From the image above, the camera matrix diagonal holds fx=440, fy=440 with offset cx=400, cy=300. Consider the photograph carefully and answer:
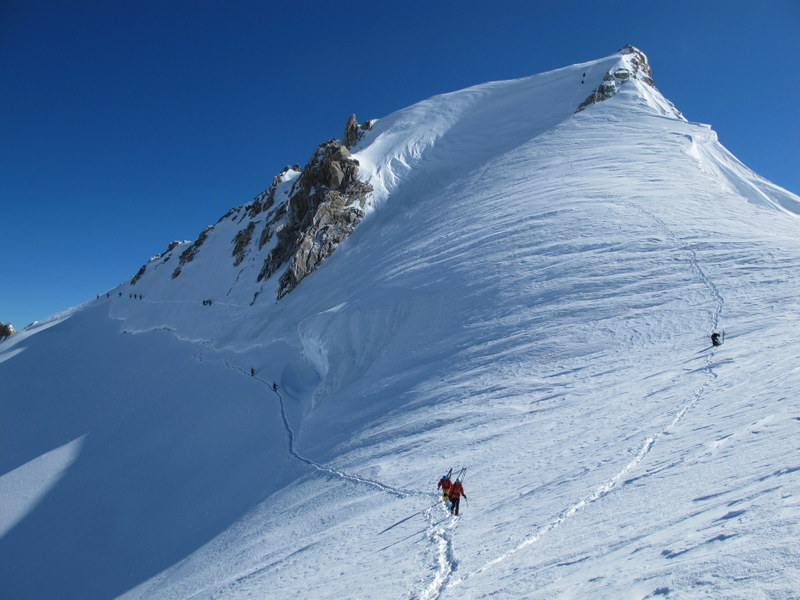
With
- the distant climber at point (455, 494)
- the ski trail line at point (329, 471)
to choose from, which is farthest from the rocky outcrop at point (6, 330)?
the distant climber at point (455, 494)


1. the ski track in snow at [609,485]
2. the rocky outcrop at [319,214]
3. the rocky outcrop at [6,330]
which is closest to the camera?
the ski track in snow at [609,485]

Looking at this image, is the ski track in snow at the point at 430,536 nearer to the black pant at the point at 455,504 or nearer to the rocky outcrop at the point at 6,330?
the black pant at the point at 455,504

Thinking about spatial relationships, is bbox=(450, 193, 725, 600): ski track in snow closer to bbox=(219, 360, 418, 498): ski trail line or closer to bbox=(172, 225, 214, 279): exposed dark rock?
bbox=(219, 360, 418, 498): ski trail line

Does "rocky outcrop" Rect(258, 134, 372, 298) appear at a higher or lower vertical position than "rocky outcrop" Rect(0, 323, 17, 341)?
higher

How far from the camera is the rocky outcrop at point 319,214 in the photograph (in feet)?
118

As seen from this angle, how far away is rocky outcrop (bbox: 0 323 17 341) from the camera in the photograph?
71.8m

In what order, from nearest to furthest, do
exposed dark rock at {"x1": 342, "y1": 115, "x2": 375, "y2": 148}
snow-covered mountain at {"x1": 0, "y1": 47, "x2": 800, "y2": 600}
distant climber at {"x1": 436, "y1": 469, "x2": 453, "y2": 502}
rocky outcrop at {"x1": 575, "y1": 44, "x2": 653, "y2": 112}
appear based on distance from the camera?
1. snow-covered mountain at {"x1": 0, "y1": 47, "x2": 800, "y2": 600}
2. distant climber at {"x1": 436, "y1": 469, "x2": 453, "y2": 502}
3. rocky outcrop at {"x1": 575, "y1": 44, "x2": 653, "y2": 112}
4. exposed dark rock at {"x1": 342, "y1": 115, "x2": 375, "y2": 148}

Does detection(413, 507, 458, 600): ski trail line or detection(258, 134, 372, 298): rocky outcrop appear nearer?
detection(413, 507, 458, 600): ski trail line

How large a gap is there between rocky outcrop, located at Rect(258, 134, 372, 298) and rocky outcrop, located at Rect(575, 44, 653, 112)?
75.7ft

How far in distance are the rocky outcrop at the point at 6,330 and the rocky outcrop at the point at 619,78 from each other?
89256 mm

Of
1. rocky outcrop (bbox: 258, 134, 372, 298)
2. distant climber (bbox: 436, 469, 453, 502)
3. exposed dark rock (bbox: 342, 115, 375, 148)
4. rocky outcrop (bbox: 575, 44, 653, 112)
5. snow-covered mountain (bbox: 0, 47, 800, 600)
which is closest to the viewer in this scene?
snow-covered mountain (bbox: 0, 47, 800, 600)

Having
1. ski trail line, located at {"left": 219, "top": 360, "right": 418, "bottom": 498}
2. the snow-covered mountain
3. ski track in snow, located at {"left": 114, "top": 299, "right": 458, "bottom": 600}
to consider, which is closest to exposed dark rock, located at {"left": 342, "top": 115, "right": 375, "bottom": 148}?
the snow-covered mountain

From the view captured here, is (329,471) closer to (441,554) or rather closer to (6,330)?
(441,554)

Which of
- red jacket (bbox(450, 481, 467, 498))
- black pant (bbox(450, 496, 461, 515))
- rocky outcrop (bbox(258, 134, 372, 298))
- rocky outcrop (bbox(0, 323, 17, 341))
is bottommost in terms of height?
black pant (bbox(450, 496, 461, 515))
